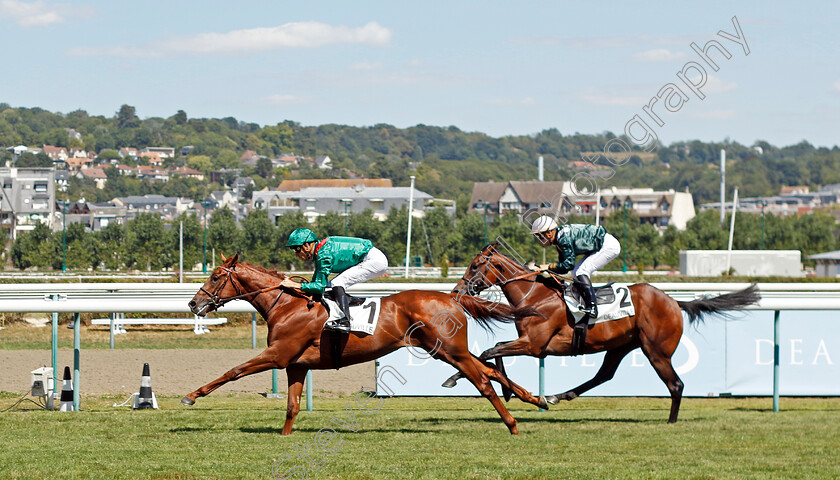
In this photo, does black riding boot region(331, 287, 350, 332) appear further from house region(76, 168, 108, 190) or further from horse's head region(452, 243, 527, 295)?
house region(76, 168, 108, 190)

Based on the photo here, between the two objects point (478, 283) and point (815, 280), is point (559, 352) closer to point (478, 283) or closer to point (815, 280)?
point (478, 283)

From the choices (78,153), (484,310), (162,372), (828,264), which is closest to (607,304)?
(484,310)

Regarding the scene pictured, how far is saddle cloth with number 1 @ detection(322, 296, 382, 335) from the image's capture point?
631cm

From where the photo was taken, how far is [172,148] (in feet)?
599

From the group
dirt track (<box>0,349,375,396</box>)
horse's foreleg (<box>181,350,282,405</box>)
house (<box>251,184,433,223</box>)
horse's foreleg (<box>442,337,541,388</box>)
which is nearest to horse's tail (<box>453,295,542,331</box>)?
horse's foreleg (<box>442,337,541,388</box>)

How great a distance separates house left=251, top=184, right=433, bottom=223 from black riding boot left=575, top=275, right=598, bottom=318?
64703 mm

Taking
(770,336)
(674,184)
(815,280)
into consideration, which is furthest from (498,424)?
(674,184)

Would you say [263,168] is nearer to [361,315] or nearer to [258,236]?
[258,236]

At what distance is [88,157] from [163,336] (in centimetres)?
16340

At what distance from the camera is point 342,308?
631 centimetres

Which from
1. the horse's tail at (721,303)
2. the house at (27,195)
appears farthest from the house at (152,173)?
the horse's tail at (721,303)

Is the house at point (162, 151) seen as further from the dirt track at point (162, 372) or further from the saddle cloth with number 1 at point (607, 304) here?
the saddle cloth with number 1 at point (607, 304)

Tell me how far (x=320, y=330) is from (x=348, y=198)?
224 feet

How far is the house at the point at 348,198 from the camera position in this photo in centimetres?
7462
